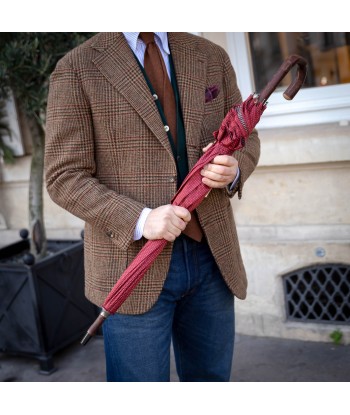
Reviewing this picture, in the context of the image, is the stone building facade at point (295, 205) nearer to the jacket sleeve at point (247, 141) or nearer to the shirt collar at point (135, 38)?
the jacket sleeve at point (247, 141)

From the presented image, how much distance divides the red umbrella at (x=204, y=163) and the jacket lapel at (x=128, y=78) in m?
0.15

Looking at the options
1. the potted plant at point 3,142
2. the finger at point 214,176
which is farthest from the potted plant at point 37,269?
the finger at point 214,176

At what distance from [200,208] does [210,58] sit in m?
0.57

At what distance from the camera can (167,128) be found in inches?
81.4

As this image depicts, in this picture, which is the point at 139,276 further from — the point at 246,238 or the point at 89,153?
the point at 246,238

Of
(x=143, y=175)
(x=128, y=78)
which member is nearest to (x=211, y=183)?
(x=143, y=175)

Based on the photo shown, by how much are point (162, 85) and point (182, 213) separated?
19.5 inches

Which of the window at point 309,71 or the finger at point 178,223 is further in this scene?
the window at point 309,71

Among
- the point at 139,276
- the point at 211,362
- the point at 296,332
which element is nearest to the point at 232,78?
the point at 139,276

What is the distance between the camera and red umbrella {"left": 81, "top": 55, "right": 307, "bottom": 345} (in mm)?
1913

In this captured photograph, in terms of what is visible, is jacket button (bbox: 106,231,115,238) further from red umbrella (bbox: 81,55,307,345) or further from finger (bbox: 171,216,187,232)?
finger (bbox: 171,216,187,232)

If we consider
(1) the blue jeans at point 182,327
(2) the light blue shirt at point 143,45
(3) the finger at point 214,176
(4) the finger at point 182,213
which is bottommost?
(1) the blue jeans at point 182,327

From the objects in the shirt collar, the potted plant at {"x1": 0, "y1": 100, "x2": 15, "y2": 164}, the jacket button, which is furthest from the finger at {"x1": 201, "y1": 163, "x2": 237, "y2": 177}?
the potted plant at {"x1": 0, "y1": 100, "x2": 15, "y2": 164}

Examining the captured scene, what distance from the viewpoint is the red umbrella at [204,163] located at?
1913mm
